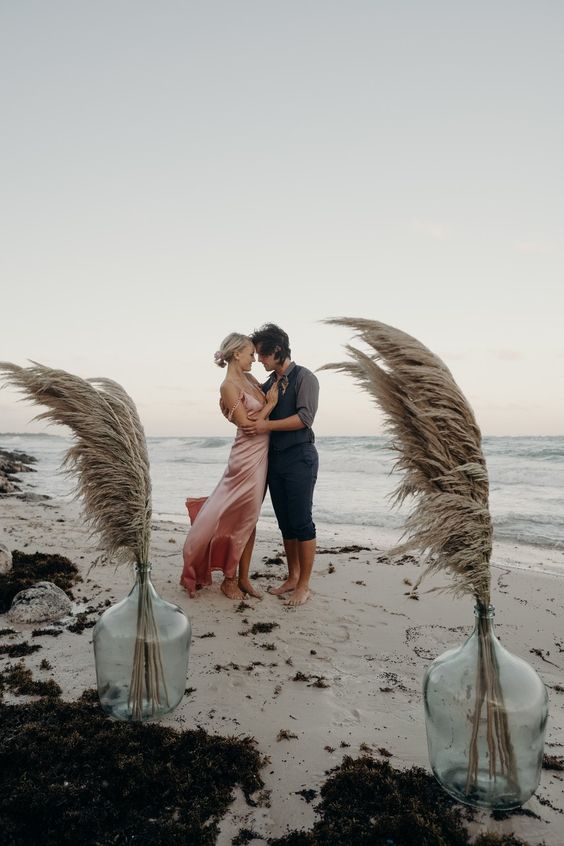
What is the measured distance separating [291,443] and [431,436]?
3347mm

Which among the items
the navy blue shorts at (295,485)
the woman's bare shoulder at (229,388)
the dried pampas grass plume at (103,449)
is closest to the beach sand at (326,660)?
the navy blue shorts at (295,485)

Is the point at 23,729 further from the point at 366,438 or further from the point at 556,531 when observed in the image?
the point at 366,438

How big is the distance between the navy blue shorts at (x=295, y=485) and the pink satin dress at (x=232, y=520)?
199 mm

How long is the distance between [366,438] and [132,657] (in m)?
32.9

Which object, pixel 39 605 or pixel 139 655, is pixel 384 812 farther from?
pixel 39 605

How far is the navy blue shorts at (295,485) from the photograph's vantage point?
17.4 ft

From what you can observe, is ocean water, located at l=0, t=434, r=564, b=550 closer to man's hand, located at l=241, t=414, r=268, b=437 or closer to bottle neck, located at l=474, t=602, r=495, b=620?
bottle neck, located at l=474, t=602, r=495, b=620

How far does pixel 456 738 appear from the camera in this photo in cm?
214

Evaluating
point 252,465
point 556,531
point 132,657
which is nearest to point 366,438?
point 556,531

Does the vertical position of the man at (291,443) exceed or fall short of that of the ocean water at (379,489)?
it exceeds it

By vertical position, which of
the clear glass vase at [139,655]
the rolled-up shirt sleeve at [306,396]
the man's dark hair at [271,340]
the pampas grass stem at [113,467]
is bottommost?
the clear glass vase at [139,655]

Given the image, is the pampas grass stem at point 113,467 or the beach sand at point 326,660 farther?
the pampas grass stem at point 113,467

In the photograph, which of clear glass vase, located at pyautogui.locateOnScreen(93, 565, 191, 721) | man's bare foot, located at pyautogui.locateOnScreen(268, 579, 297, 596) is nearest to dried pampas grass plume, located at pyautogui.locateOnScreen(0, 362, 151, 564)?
clear glass vase, located at pyautogui.locateOnScreen(93, 565, 191, 721)

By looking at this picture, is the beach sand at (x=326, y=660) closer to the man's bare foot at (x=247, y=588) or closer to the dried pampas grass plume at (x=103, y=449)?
the man's bare foot at (x=247, y=588)
